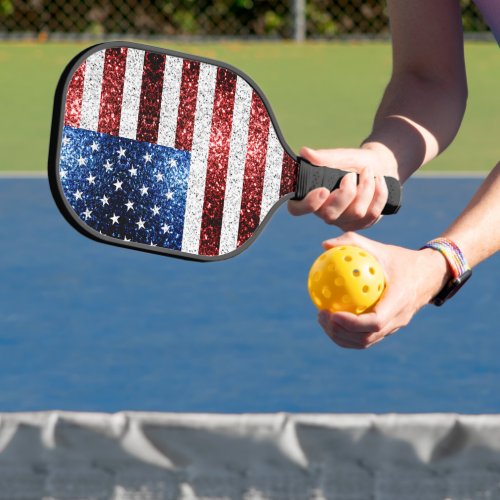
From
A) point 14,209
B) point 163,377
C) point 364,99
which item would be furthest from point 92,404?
point 364,99

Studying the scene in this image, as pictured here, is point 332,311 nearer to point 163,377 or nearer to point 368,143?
point 368,143

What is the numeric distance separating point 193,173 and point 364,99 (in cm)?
744

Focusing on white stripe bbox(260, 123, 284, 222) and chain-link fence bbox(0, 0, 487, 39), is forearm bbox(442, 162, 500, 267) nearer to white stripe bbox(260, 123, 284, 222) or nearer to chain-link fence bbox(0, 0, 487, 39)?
white stripe bbox(260, 123, 284, 222)

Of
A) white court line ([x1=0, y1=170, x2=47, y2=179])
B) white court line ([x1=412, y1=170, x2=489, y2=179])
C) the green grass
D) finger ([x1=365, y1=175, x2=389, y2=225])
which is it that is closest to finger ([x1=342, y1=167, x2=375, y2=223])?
finger ([x1=365, y1=175, x2=389, y2=225])

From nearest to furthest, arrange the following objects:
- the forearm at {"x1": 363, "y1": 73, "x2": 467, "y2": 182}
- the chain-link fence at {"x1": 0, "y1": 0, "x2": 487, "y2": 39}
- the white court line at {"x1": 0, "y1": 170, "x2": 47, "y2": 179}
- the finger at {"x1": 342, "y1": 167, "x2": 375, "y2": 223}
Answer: the finger at {"x1": 342, "y1": 167, "x2": 375, "y2": 223} < the forearm at {"x1": 363, "y1": 73, "x2": 467, "y2": 182} < the white court line at {"x1": 0, "y1": 170, "x2": 47, "y2": 179} < the chain-link fence at {"x1": 0, "y1": 0, "x2": 487, "y2": 39}

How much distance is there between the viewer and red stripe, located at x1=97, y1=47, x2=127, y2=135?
2.24m

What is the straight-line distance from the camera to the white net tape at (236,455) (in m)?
2.29

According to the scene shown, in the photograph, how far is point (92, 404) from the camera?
407 centimetres

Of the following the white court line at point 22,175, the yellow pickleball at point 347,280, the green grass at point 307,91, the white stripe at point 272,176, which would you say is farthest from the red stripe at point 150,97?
the green grass at point 307,91

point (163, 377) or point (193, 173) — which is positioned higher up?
point (193, 173)

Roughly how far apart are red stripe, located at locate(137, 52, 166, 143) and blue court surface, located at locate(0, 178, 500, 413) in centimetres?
185

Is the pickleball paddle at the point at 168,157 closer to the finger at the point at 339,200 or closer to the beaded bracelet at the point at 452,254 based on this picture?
the finger at the point at 339,200

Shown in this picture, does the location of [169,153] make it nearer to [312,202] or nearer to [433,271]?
[312,202]

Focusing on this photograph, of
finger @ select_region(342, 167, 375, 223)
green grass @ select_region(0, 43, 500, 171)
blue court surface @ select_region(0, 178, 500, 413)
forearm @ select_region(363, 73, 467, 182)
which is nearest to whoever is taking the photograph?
finger @ select_region(342, 167, 375, 223)
